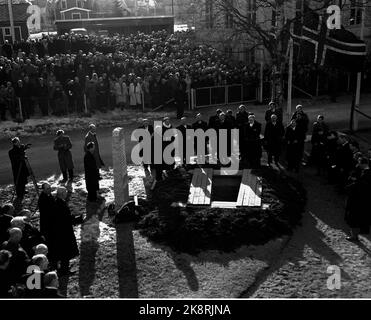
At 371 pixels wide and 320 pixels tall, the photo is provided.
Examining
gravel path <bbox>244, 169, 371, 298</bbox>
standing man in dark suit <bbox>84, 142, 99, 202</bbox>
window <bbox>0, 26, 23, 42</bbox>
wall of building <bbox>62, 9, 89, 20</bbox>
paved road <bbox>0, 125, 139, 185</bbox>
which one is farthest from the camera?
wall of building <bbox>62, 9, 89, 20</bbox>

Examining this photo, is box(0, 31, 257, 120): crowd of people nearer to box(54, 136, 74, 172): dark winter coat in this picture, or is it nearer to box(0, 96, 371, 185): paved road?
box(0, 96, 371, 185): paved road

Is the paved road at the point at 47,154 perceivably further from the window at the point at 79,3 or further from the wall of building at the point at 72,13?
the window at the point at 79,3

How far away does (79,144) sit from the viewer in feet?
60.1

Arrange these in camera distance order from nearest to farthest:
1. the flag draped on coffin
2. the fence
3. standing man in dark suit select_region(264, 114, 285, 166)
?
standing man in dark suit select_region(264, 114, 285, 166) < the flag draped on coffin < the fence

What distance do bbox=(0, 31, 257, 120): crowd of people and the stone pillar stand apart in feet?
31.4

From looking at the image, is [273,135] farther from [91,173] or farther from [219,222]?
[91,173]

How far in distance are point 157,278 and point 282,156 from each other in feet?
27.9

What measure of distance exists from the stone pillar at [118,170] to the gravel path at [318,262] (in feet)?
13.5

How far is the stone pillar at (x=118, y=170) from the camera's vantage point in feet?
39.4

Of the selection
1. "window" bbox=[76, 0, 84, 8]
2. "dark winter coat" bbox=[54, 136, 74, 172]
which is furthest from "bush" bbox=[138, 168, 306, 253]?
"window" bbox=[76, 0, 84, 8]

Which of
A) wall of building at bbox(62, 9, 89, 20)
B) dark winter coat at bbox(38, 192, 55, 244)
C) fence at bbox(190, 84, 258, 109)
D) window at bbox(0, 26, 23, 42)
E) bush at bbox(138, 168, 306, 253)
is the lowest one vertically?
bush at bbox(138, 168, 306, 253)

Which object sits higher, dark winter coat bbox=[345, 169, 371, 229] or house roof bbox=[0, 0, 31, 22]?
house roof bbox=[0, 0, 31, 22]

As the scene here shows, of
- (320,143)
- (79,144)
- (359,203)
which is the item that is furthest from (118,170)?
(79,144)

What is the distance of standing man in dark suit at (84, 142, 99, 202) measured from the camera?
1266 cm
